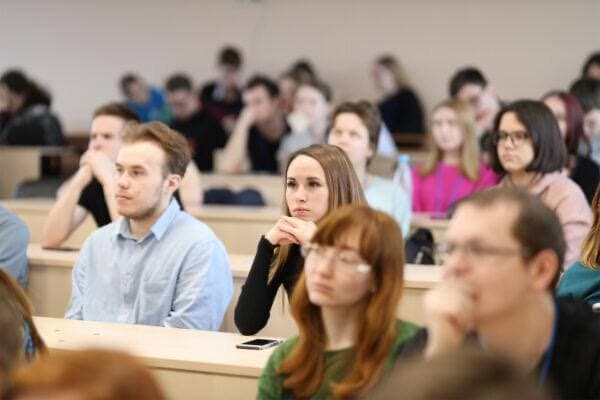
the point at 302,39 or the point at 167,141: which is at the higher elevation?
the point at 302,39

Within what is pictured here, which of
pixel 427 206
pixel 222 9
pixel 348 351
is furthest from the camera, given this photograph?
pixel 222 9

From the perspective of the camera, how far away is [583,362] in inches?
80.4

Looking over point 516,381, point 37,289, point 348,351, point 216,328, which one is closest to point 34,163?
point 37,289

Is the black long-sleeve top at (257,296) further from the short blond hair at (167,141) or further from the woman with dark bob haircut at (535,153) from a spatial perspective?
the woman with dark bob haircut at (535,153)

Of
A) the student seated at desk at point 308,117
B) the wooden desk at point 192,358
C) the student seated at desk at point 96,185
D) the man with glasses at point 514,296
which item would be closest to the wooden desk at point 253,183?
the student seated at desk at point 308,117

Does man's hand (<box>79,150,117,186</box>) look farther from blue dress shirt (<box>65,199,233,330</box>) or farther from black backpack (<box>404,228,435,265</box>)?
black backpack (<box>404,228,435,265</box>)

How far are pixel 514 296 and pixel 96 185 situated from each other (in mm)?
3265

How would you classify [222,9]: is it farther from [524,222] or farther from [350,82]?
[524,222]

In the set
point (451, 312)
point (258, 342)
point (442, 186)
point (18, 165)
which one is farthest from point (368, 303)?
point (18, 165)

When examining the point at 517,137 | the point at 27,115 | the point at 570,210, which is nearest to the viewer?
the point at 570,210

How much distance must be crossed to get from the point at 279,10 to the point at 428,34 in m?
1.43

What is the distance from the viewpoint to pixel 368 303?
2.28m

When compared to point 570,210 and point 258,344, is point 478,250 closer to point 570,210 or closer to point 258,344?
point 258,344

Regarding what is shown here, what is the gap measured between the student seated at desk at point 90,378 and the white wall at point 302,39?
27.6 ft
